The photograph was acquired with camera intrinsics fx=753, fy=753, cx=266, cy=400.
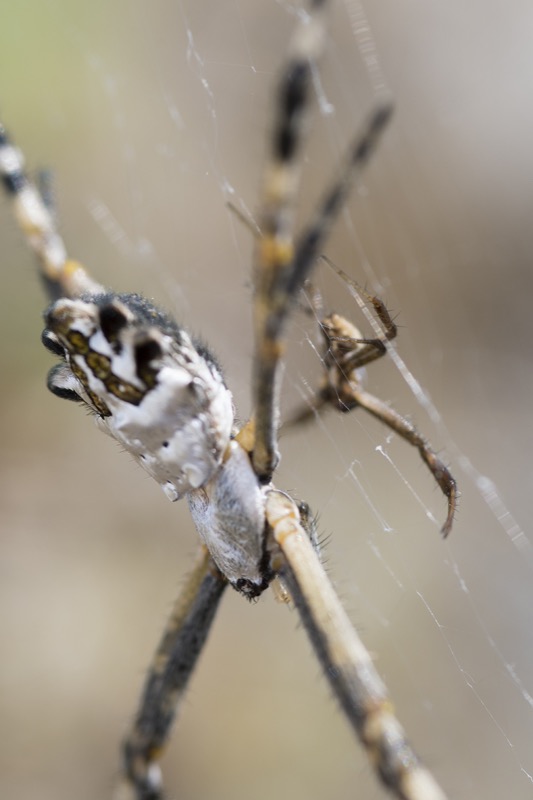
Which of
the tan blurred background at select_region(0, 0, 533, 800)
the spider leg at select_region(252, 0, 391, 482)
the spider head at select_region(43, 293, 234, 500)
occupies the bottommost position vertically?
the tan blurred background at select_region(0, 0, 533, 800)

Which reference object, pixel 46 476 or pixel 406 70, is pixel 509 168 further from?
pixel 46 476

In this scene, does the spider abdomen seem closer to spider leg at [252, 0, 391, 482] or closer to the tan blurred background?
spider leg at [252, 0, 391, 482]

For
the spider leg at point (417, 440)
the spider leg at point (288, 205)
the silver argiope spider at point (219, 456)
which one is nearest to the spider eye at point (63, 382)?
the silver argiope spider at point (219, 456)

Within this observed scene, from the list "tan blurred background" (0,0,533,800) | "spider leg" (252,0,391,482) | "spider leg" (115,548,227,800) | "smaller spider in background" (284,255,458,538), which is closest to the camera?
"spider leg" (252,0,391,482)

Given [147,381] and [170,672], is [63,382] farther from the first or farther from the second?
[170,672]

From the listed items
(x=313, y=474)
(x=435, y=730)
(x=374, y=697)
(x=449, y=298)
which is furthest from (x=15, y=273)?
(x=374, y=697)

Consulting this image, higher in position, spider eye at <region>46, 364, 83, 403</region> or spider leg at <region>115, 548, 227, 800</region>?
spider eye at <region>46, 364, 83, 403</region>

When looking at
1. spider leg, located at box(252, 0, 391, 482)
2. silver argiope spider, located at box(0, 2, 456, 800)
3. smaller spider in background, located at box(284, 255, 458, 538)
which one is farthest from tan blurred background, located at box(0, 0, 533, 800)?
spider leg, located at box(252, 0, 391, 482)

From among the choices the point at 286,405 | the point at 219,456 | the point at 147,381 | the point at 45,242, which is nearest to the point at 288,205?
the point at 147,381
